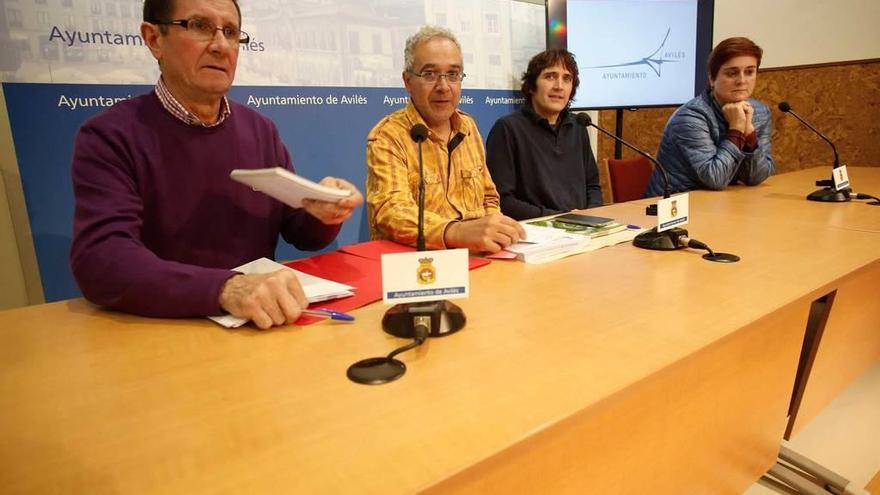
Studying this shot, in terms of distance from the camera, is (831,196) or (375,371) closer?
(375,371)

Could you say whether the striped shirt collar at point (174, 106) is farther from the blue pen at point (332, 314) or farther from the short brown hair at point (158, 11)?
the blue pen at point (332, 314)

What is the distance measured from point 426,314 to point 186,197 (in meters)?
0.74

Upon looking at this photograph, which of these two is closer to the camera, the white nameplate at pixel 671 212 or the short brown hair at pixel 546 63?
the white nameplate at pixel 671 212

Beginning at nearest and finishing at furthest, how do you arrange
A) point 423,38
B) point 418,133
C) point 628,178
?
point 418,133, point 423,38, point 628,178

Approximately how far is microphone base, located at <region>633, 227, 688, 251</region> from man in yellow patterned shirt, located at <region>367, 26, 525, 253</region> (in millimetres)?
321

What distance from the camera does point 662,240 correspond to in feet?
4.52

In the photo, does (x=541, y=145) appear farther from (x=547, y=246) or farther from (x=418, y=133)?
(x=418, y=133)

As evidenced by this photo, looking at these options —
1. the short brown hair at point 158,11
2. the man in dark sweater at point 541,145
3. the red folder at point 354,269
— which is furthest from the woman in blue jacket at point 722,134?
the short brown hair at point 158,11

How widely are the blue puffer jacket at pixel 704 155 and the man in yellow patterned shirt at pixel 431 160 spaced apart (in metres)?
1.05

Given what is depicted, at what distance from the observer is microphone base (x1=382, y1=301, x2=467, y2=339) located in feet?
2.86

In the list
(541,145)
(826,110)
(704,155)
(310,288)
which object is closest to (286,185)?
(310,288)

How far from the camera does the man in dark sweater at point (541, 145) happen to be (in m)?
2.31

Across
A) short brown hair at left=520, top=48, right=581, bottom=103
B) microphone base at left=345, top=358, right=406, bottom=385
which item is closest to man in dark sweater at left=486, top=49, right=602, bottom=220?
short brown hair at left=520, top=48, right=581, bottom=103

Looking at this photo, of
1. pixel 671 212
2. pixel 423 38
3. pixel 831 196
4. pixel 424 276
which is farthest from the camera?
pixel 831 196
